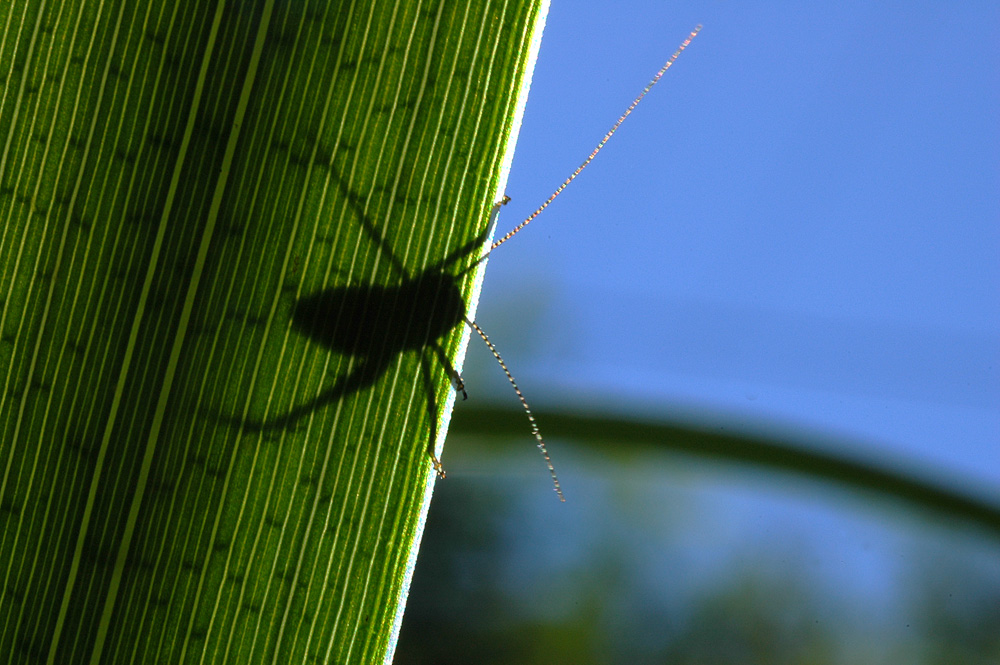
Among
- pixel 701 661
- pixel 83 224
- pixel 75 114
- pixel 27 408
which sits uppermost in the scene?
pixel 75 114

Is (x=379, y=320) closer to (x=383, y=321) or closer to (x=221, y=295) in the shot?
(x=383, y=321)

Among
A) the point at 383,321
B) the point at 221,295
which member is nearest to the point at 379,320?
the point at 383,321

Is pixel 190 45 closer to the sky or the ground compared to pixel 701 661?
closer to the sky

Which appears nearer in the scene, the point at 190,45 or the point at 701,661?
the point at 190,45

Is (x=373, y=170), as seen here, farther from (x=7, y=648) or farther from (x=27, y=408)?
(x=7, y=648)

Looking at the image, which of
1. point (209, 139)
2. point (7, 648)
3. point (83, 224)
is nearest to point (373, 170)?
point (209, 139)
